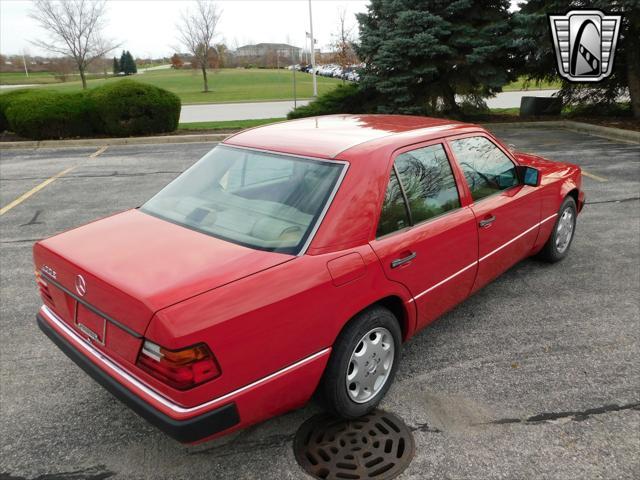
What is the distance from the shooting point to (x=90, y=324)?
244 centimetres

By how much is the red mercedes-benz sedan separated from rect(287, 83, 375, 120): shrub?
12367 millimetres

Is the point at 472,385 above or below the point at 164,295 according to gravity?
below

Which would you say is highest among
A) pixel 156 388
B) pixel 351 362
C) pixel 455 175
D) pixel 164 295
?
pixel 455 175

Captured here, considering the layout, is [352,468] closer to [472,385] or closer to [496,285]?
[472,385]

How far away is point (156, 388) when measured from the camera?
85.2 inches

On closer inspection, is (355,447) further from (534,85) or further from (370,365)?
(534,85)

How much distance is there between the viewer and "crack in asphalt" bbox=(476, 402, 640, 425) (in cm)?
284

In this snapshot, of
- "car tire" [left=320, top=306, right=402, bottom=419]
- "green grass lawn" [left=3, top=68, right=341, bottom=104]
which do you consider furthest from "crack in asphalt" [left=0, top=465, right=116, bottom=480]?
"green grass lawn" [left=3, top=68, right=341, bottom=104]

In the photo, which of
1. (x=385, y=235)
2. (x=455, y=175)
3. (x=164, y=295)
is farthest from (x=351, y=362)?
(x=455, y=175)

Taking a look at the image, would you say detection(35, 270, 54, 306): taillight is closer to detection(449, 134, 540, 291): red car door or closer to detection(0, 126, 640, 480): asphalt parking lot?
detection(0, 126, 640, 480): asphalt parking lot

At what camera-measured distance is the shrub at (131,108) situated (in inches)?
551

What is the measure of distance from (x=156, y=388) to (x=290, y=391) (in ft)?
2.06

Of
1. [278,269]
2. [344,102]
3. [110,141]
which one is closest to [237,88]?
[344,102]

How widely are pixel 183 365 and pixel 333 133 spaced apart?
1.81 m
